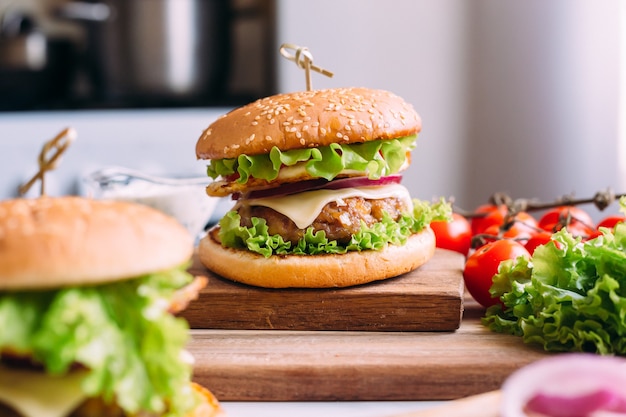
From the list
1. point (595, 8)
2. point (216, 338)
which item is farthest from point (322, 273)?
point (595, 8)

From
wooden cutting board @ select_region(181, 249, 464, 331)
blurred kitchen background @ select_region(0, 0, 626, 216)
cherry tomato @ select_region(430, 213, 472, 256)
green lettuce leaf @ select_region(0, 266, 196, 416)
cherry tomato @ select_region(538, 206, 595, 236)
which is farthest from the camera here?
blurred kitchen background @ select_region(0, 0, 626, 216)

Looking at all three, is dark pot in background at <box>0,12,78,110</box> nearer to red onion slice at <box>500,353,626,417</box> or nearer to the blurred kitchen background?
the blurred kitchen background

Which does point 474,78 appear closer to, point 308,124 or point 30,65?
point 30,65

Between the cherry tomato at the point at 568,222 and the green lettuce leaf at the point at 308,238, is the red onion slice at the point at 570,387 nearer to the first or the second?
the green lettuce leaf at the point at 308,238

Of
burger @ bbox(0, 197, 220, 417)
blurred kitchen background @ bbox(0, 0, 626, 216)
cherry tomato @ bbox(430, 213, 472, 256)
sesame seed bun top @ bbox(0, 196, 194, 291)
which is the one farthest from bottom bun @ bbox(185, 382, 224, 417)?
blurred kitchen background @ bbox(0, 0, 626, 216)

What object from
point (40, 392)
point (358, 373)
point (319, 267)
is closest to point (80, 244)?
point (40, 392)

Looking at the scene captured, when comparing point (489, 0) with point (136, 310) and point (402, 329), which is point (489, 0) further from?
point (136, 310)
